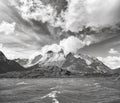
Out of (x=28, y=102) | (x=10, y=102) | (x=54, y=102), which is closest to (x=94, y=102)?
(x=54, y=102)

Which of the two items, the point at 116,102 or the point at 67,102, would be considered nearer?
the point at 116,102

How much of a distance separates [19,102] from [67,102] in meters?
14.3

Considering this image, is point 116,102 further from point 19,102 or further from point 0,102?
point 0,102

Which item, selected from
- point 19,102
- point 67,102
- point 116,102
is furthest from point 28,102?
point 116,102

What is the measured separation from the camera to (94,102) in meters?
55.0

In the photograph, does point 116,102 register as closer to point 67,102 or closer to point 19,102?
point 67,102

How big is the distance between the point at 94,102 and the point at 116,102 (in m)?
6.17

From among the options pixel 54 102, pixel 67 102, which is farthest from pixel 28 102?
pixel 67 102

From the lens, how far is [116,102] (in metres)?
54.3

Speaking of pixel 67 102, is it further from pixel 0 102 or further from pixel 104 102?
pixel 0 102

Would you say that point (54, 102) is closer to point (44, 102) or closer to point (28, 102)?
point (44, 102)

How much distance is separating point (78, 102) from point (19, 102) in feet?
57.5

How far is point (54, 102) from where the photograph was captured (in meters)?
56.1

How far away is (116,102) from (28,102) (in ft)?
83.0
